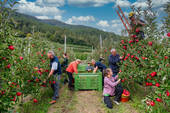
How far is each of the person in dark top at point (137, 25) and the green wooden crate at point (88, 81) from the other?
227 cm

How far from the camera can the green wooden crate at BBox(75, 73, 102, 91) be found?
596cm

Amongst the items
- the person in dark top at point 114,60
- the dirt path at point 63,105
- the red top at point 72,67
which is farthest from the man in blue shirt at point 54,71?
the person in dark top at point 114,60

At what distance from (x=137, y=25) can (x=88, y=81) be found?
2845 mm

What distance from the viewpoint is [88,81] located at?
19.7 ft

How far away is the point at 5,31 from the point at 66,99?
3325 mm

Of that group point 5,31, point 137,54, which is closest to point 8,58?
point 5,31

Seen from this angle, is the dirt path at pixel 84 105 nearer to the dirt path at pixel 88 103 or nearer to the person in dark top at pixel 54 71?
the dirt path at pixel 88 103

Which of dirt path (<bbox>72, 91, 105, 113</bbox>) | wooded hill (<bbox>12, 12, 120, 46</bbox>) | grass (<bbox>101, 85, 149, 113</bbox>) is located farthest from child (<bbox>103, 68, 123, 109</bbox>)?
wooded hill (<bbox>12, 12, 120, 46</bbox>)

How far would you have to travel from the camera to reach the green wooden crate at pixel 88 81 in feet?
19.6

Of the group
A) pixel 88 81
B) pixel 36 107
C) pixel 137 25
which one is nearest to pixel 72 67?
pixel 88 81

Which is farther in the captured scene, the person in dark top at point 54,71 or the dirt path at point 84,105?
the person in dark top at point 54,71

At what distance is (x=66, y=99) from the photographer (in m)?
5.06

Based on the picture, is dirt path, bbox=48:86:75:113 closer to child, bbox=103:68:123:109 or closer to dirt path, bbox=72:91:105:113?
dirt path, bbox=72:91:105:113

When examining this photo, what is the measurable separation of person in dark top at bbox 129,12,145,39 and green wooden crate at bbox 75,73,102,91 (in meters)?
2.27
